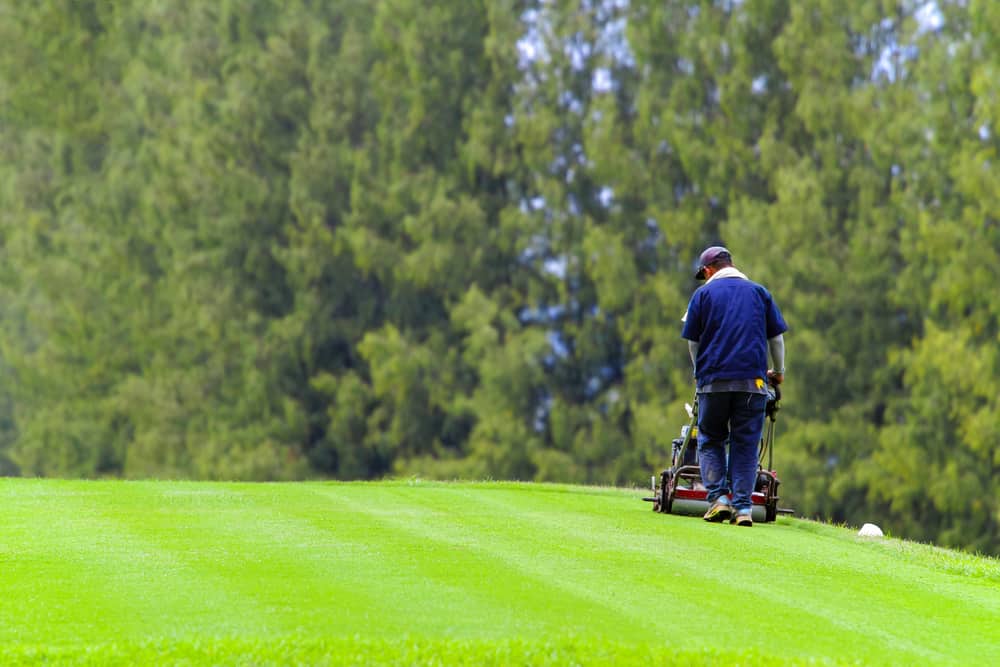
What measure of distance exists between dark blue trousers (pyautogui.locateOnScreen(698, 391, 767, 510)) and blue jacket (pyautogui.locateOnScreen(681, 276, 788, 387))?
0.17 metres

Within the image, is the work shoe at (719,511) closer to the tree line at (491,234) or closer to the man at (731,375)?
the man at (731,375)

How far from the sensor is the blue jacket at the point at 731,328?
1201 cm

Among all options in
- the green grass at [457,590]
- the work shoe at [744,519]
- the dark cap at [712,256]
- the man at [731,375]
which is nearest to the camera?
the green grass at [457,590]

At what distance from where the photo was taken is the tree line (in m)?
31.1

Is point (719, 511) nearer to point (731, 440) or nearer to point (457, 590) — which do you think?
point (731, 440)

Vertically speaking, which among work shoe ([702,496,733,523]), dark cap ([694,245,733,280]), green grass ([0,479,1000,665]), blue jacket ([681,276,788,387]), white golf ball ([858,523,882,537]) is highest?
dark cap ([694,245,733,280])

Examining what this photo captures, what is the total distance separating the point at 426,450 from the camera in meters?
40.7

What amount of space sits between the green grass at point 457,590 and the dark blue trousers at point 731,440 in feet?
1.25

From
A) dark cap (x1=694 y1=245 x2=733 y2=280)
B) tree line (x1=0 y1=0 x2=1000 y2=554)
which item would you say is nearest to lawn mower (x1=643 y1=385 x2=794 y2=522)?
dark cap (x1=694 y1=245 x2=733 y2=280)

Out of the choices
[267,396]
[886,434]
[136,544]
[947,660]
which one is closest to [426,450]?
[267,396]

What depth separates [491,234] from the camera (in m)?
39.2

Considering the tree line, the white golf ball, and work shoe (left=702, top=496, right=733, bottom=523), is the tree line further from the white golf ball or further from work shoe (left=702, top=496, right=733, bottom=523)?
work shoe (left=702, top=496, right=733, bottom=523)

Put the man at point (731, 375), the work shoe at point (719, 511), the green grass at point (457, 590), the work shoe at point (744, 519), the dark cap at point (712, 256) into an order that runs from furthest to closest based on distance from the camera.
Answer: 1. the dark cap at point (712, 256)
2. the work shoe at point (719, 511)
3. the man at point (731, 375)
4. the work shoe at point (744, 519)
5. the green grass at point (457, 590)

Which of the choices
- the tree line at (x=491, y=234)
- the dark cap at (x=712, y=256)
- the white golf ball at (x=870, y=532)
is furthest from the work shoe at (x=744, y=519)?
the tree line at (x=491, y=234)
